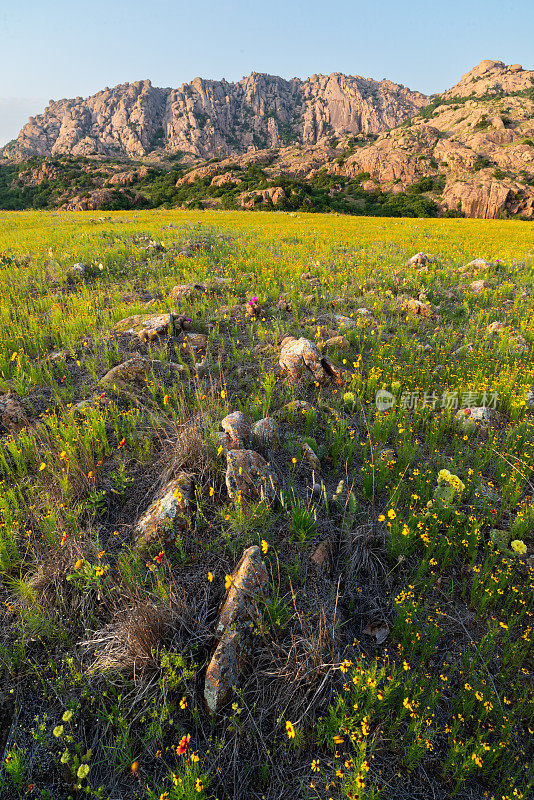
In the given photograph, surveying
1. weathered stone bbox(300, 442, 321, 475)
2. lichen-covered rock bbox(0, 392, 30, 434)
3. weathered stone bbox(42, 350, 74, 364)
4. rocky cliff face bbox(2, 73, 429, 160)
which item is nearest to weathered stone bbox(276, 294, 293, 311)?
weathered stone bbox(42, 350, 74, 364)

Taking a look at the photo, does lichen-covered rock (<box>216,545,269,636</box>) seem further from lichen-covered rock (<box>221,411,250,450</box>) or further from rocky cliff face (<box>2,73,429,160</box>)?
rocky cliff face (<box>2,73,429,160</box>)

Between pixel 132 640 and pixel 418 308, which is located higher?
pixel 418 308

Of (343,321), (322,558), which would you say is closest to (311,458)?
(322,558)

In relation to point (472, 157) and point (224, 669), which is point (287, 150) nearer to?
point (472, 157)

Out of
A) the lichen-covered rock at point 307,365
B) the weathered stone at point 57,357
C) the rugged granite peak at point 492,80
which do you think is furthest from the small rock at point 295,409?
the rugged granite peak at point 492,80

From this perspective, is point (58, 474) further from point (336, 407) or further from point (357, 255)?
point (357, 255)

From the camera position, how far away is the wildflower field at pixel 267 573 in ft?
6.22

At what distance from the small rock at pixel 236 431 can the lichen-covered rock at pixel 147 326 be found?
9.67 ft

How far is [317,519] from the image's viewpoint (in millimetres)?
3068

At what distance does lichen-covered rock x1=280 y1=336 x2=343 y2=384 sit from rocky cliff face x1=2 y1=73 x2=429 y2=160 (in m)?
144

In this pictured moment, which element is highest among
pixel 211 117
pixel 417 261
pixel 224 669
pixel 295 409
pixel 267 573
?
pixel 211 117

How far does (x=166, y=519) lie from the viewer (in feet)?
9.11

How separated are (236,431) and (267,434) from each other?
0.36 meters

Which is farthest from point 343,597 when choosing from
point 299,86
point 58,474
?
point 299,86
